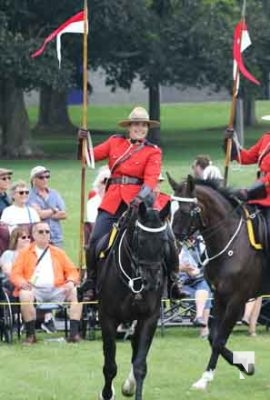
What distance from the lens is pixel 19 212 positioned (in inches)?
578

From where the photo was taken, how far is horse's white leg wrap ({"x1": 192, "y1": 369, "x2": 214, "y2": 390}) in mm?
10789

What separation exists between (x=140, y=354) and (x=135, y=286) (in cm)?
53

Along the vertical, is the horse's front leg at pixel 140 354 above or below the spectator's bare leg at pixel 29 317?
above

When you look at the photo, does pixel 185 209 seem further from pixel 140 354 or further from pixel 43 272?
pixel 43 272

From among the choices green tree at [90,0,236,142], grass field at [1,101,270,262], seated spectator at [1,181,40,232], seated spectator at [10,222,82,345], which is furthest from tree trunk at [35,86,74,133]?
seated spectator at [10,222,82,345]

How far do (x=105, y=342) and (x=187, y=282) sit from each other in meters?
4.11

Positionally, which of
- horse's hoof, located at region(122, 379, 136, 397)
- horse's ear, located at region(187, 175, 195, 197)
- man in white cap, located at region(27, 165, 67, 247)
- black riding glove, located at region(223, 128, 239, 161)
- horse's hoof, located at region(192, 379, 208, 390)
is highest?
black riding glove, located at region(223, 128, 239, 161)

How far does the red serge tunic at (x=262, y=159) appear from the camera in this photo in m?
11.2

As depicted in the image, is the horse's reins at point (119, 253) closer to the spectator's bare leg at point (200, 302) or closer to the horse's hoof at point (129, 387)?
the horse's hoof at point (129, 387)

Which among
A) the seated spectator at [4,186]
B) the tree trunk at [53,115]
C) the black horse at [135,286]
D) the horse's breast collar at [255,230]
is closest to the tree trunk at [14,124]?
the tree trunk at [53,115]

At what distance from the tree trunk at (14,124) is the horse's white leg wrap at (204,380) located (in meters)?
31.5

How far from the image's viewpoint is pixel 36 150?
141 feet

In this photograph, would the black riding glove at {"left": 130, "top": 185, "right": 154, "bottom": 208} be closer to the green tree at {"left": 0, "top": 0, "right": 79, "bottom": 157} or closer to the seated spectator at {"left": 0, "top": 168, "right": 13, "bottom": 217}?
the seated spectator at {"left": 0, "top": 168, "right": 13, "bottom": 217}

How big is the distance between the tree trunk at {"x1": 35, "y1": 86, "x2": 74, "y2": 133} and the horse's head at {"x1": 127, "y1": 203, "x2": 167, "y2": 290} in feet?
155
